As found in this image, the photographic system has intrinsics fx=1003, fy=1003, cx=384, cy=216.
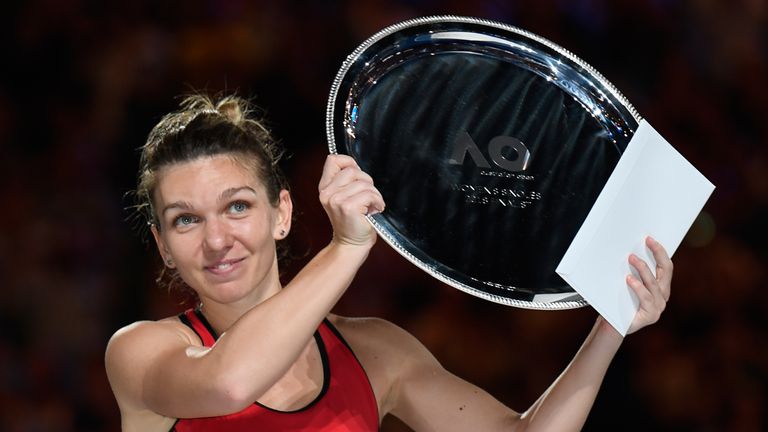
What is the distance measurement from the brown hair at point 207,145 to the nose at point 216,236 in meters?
0.12

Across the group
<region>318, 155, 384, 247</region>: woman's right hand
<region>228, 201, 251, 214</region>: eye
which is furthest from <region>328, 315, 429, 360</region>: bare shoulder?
<region>318, 155, 384, 247</region>: woman's right hand

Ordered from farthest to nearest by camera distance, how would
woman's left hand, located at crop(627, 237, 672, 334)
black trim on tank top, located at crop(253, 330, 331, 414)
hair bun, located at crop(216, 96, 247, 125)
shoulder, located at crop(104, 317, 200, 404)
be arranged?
hair bun, located at crop(216, 96, 247, 125) < black trim on tank top, located at crop(253, 330, 331, 414) < shoulder, located at crop(104, 317, 200, 404) < woman's left hand, located at crop(627, 237, 672, 334)

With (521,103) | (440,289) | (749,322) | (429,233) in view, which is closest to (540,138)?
(521,103)

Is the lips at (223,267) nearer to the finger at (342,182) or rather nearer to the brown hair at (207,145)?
the brown hair at (207,145)

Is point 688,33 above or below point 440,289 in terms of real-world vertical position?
above

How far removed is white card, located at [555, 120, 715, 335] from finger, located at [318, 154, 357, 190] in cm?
30

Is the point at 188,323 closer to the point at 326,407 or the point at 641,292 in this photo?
the point at 326,407

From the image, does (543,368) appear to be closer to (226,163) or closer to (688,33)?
(688,33)

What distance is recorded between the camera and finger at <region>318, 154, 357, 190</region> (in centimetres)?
129

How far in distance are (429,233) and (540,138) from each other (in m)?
0.21

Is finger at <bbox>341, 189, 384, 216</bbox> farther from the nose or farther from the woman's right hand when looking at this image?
the nose

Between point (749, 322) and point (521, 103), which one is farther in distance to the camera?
point (749, 322)

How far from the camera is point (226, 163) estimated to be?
1.52 metres

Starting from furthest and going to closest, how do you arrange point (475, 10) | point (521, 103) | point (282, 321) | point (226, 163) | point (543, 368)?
point (475, 10) → point (543, 368) → point (226, 163) → point (521, 103) → point (282, 321)
